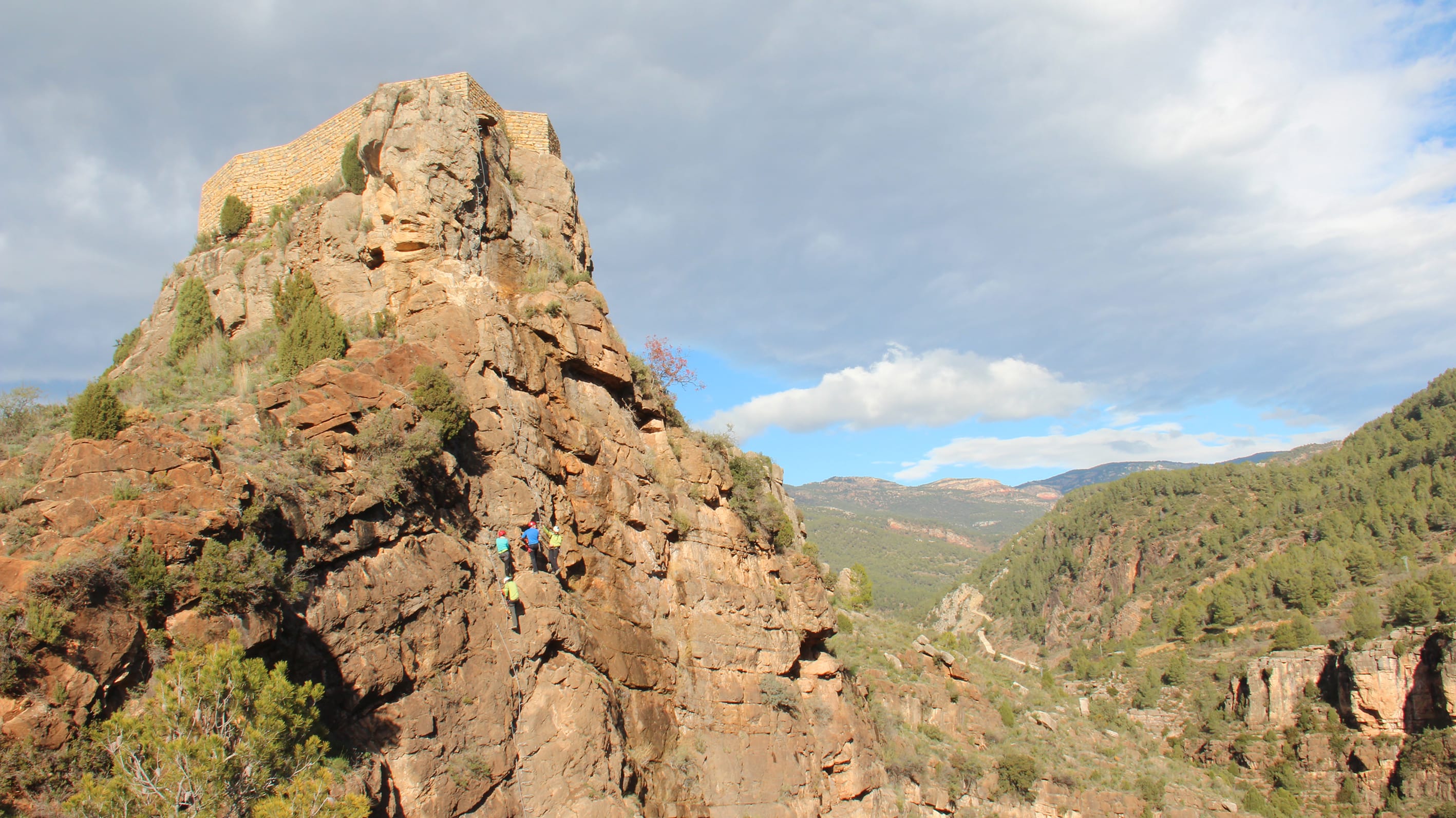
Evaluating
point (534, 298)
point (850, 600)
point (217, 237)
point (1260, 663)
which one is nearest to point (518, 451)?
point (534, 298)

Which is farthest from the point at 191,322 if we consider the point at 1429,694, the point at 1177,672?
the point at 1177,672

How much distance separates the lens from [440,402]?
50.1 ft

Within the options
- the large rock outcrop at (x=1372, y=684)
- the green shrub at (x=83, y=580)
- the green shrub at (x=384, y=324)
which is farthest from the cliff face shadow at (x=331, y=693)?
the large rock outcrop at (x=1372, y=684)

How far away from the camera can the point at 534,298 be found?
19.7 meters

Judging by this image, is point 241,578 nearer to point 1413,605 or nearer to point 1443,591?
point 1413,605

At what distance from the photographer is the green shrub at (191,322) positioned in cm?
2028

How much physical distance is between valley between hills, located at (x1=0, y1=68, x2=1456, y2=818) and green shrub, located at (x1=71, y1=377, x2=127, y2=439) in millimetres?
63

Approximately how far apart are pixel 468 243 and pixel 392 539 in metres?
8.87

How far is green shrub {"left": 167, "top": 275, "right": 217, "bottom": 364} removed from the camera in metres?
20.3

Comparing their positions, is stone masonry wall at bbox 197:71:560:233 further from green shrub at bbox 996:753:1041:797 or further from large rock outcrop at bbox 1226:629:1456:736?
large rock outcrop at bbox 1226:629:1456:736

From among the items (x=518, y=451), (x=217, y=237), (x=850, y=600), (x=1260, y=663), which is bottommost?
(x=1260, y=663)

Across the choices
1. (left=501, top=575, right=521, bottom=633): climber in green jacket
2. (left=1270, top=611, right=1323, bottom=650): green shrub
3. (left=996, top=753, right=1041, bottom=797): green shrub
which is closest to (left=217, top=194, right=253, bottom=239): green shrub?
(left=501, top=575, right=521, bottom=633): climber in green jacket

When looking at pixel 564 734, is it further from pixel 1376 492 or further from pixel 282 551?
pixel 1376 492

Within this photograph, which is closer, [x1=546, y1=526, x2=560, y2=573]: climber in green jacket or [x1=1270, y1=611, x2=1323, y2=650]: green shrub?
[x1=546, y1=526, x2=560, y2=573]: climber in green jacket
